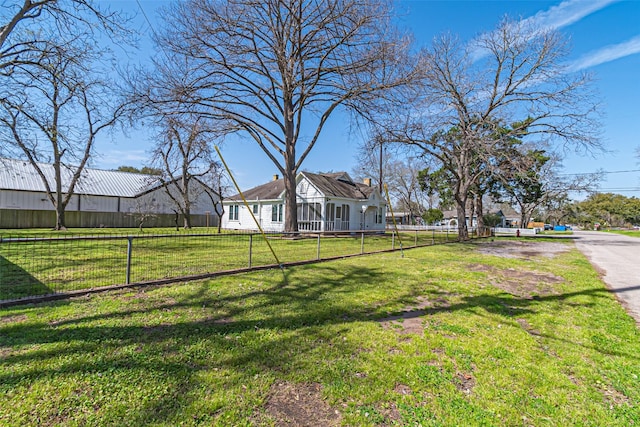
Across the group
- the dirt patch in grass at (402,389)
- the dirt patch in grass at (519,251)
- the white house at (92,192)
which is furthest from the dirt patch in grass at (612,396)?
the white house at (92,192)

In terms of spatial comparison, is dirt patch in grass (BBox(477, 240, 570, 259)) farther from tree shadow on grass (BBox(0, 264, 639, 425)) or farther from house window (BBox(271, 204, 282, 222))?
house window (BBox(271, 204, 282, 222))

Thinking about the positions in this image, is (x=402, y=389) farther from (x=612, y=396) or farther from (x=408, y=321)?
(x=612, y=396)

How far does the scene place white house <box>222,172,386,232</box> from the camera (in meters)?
23.1

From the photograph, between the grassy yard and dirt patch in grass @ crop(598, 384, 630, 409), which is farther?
dirt patch in grass @ crop(598, 384, 630, 409)

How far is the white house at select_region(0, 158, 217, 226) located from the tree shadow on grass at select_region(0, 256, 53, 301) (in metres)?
18.6

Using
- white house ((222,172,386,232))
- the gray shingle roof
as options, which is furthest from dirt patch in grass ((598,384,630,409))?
the gray shingle roof

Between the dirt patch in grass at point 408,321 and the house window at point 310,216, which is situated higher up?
the house window at point 310,216

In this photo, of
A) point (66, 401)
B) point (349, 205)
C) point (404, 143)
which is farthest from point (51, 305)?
point (349, 205)

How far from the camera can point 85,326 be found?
3.81 m

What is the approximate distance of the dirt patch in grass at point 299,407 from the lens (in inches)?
92.0

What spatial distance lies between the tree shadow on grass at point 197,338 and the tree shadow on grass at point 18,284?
3.95ft

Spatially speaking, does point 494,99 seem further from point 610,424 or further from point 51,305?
point 51,305

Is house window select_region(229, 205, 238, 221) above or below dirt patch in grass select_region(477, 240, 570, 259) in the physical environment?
above

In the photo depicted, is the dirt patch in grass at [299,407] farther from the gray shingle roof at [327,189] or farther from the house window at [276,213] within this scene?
the house window at [276,213]
